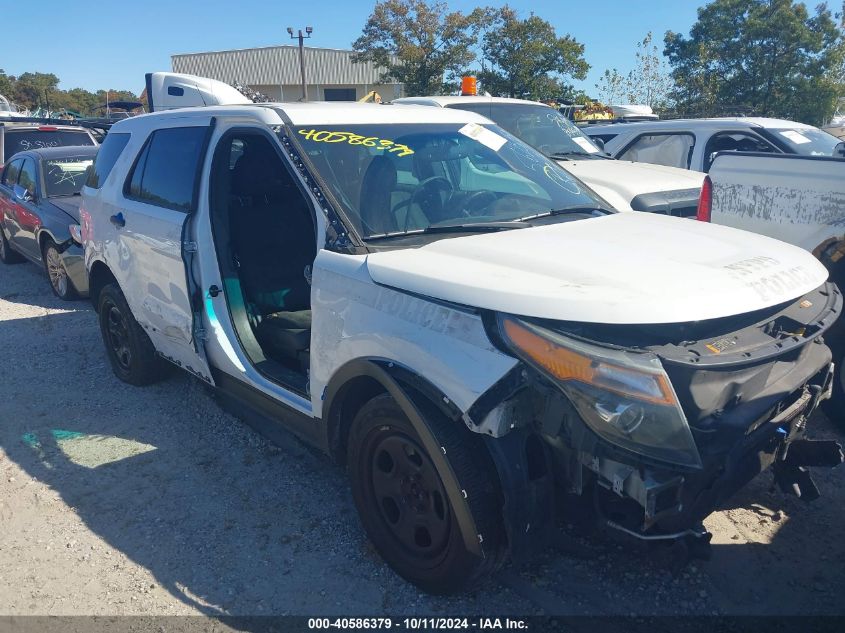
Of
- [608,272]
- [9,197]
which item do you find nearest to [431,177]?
[608,272]

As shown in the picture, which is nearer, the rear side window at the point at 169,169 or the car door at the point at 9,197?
the rear side window at the point at 169,169

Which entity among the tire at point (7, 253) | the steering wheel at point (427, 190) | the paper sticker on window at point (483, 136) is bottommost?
the tire at point (7, 253)

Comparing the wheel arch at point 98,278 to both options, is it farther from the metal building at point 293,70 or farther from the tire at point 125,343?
the metal building at point 293,70

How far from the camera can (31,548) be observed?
127 inches

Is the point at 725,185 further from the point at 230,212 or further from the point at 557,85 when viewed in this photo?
the point at 557,85

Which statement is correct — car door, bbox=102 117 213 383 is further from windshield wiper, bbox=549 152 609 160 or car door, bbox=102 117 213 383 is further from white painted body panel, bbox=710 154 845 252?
windshield wiper, bbox=549 152 609 160

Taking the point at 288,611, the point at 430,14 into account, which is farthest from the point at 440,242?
the point at 430,14

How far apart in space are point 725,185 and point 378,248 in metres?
3.04

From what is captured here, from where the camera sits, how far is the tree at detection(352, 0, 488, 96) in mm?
27875

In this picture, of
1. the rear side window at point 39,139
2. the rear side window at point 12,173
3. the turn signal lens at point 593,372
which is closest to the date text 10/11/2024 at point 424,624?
the turn signal lens at point 593,372

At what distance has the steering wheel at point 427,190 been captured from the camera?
316cm

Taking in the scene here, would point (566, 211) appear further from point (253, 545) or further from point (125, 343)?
point (125, 343)

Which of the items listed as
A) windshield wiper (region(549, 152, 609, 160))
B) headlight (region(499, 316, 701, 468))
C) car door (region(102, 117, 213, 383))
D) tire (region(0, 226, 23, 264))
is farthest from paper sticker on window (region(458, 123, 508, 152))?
tire (region(0, 226, 23, 264))

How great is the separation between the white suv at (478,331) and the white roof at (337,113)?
0.02 metres
